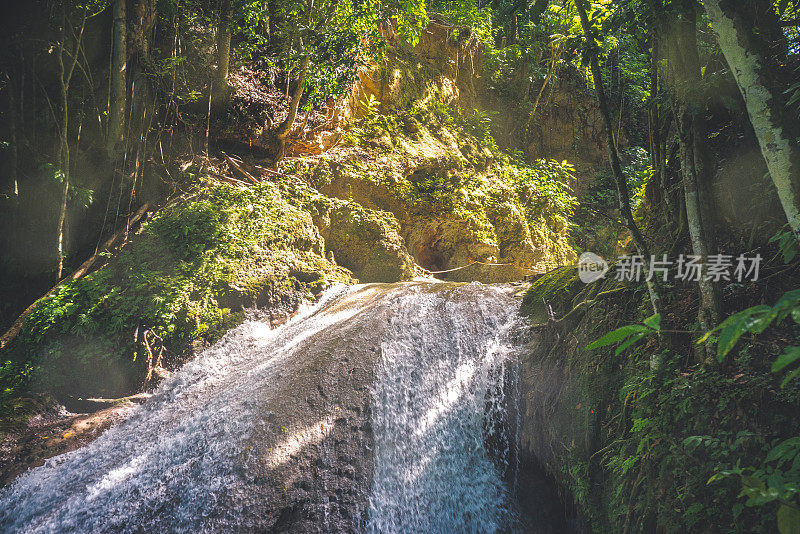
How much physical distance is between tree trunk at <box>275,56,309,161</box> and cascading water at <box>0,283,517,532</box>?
4.47m

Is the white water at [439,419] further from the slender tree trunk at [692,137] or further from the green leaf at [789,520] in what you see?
the green leaf at [789,520]

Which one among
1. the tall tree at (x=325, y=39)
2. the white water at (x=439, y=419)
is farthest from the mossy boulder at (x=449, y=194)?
the white water at (x=439, y=419)

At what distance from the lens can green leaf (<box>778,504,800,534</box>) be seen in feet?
3.92

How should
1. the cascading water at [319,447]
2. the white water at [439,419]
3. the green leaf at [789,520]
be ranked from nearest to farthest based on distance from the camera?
the green leaf at [789,520], the cascading water at [319,447], the white water at [439,419]

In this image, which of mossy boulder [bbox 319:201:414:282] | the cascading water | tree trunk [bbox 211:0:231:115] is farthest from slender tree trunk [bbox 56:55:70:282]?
mossy boulder [bbox 319:201:414:282]

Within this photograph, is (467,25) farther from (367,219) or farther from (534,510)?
(534,510)

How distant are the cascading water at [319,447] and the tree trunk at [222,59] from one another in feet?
17.1

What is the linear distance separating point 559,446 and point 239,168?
276 inches

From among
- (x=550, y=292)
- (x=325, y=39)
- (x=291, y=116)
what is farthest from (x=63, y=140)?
(x=550, y=292)

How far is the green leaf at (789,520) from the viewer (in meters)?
1.19

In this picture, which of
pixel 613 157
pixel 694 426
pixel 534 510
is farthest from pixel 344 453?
pixel 613 157

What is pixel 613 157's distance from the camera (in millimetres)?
2990

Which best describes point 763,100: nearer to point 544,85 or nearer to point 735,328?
point 735,328

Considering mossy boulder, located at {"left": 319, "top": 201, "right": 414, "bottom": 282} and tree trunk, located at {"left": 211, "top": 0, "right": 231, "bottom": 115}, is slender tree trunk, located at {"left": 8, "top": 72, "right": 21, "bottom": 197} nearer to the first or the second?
tree trunk, located at {"left": 211, "top": 0, "right": 231, "bottom": 115}
